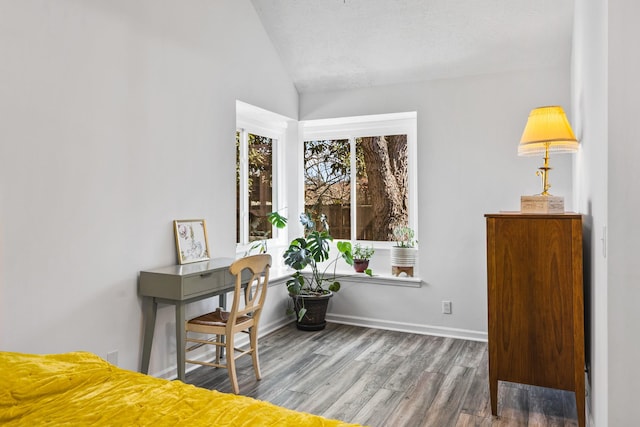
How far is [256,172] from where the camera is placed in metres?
4.75

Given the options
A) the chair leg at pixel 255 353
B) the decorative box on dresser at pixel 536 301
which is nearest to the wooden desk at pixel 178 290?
the chair leg at pixel 255 353

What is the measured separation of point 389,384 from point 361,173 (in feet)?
8.07

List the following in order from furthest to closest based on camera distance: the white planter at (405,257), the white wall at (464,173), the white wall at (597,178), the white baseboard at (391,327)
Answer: the white planter at (405,257)
the white baseboard at (391,327)
the white wall at (464,173)
the white wall at (597,178)

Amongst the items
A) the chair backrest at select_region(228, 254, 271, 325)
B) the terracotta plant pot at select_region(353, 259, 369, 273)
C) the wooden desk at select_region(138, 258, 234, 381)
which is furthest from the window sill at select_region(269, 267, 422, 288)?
the wooden desk at select_region(138, 258, 234, 381)

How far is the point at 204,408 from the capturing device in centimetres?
167

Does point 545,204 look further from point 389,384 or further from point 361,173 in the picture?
point 361,173

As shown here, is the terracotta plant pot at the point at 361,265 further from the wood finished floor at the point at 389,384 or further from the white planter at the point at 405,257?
the wood finished floor at the point at 389,384

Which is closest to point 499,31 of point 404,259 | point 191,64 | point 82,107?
point 404,259

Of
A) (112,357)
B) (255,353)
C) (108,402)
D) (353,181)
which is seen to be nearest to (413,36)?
(353,181)

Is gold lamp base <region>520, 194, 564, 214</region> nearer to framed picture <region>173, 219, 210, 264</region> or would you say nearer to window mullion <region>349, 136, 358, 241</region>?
framed picture <region>173, 219, 210, 264</region>

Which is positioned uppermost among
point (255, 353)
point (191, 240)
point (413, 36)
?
point (413, 36)

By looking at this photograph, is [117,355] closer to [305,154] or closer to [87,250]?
[87,250]

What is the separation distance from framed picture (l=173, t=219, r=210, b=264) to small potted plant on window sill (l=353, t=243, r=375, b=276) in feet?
5.85

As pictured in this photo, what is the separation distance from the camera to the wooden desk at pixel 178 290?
9.43ft
